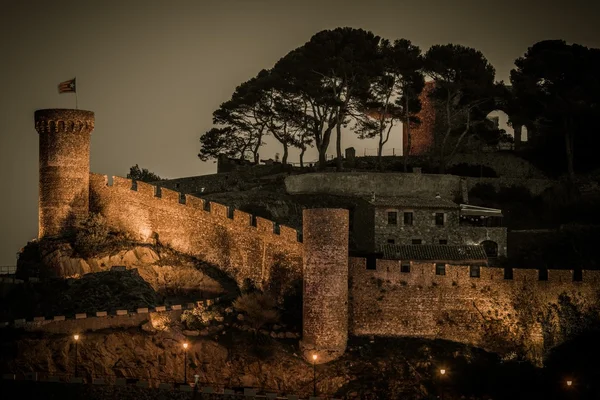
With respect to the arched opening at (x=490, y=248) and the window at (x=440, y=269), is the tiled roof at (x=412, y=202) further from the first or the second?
the window at (x=440, y=269)

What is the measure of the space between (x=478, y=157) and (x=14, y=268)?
88.2 feet

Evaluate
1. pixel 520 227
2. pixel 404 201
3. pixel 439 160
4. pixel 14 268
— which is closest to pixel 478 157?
pixel 439 160

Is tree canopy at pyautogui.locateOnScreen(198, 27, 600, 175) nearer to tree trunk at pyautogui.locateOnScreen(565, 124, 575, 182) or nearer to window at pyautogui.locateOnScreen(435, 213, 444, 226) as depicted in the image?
tree trunk at pyautogui.locateOnScreen(565, 124, 575, 182)

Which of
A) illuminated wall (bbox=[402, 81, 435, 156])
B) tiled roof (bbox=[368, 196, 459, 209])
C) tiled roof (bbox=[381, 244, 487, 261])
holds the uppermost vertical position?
illuminated wall (bbox=[402, 81, 435, 156])

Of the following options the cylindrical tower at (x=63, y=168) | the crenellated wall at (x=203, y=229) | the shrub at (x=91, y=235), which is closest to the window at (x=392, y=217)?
the crenellated wall at (x=203, y=229)

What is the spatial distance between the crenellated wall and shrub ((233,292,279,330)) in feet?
5.45

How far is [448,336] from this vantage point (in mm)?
40500

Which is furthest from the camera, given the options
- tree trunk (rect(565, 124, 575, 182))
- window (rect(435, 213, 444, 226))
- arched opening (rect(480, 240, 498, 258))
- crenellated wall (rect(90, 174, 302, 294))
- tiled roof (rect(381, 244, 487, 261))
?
tree trunk (rect(565, 124, 575, 182))

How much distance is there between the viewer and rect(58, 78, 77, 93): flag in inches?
1961

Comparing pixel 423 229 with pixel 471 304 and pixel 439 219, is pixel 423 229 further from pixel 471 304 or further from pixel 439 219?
pixel 471 304

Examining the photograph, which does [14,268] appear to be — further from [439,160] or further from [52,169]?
[439,160]

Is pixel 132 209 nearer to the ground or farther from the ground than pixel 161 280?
farther from the ground

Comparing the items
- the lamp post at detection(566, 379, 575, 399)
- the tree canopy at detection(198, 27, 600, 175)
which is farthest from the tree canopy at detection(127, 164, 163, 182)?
the lamp post at detection(566, 379, 575, 399)

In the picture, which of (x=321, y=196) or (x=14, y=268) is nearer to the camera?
(x=14, y=268)
